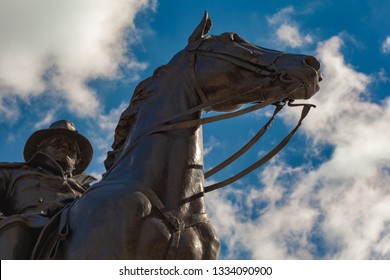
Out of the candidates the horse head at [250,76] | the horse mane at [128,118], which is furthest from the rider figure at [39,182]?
the horse head at [250,76]

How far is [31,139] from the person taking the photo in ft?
36.2

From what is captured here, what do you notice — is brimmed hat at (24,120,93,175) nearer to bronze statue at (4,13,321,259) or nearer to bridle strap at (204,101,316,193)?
bronze statue at (4,13,321,259)

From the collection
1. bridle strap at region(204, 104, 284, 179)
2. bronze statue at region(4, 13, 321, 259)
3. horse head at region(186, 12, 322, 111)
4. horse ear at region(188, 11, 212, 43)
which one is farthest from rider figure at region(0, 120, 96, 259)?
horse ear at region(188, 11, 212, 43)

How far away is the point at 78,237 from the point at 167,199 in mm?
814

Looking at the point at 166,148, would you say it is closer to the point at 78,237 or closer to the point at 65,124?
the point at 78,237

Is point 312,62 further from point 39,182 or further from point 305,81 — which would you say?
point 39,182

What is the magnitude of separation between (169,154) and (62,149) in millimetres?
3294

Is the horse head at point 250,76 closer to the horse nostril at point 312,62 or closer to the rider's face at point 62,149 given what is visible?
the horse nostril at point 312,62

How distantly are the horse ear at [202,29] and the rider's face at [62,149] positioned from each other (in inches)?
103

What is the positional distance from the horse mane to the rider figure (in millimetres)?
563

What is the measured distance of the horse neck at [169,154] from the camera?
303 inches

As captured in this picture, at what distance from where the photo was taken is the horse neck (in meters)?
7.71
